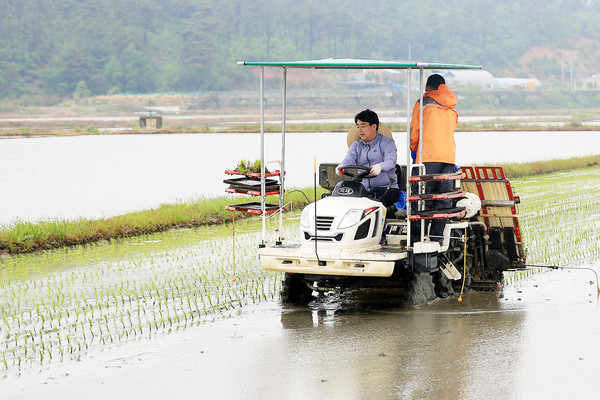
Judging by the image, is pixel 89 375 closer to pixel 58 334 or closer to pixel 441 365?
pixel 58 334

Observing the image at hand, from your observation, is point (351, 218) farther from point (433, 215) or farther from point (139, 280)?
point (139, 280)

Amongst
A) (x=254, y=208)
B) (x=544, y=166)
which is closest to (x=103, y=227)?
(x=254, y=208)

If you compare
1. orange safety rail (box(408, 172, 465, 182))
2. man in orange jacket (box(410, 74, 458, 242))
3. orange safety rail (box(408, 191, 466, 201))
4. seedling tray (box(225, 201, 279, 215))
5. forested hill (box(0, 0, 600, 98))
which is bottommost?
seedling tray (box(225, 201, 279, 215))

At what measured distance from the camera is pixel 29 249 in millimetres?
14102

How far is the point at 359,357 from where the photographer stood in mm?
7672

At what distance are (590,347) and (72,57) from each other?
120m

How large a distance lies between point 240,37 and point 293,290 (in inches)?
5142

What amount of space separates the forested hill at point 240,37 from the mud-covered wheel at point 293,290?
10709cm

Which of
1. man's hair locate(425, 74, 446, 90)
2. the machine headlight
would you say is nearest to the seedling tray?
the machine headlight

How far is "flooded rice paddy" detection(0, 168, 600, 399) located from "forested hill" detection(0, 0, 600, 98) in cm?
10563

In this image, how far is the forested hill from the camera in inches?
4850

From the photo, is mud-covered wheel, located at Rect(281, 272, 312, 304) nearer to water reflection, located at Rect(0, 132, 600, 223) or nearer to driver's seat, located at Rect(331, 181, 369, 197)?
driver's seat, located at Rect(331, 181, 369, 197)

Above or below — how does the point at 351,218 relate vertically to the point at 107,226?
above

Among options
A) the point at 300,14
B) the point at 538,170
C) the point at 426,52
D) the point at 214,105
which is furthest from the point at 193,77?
the point at 538,170
